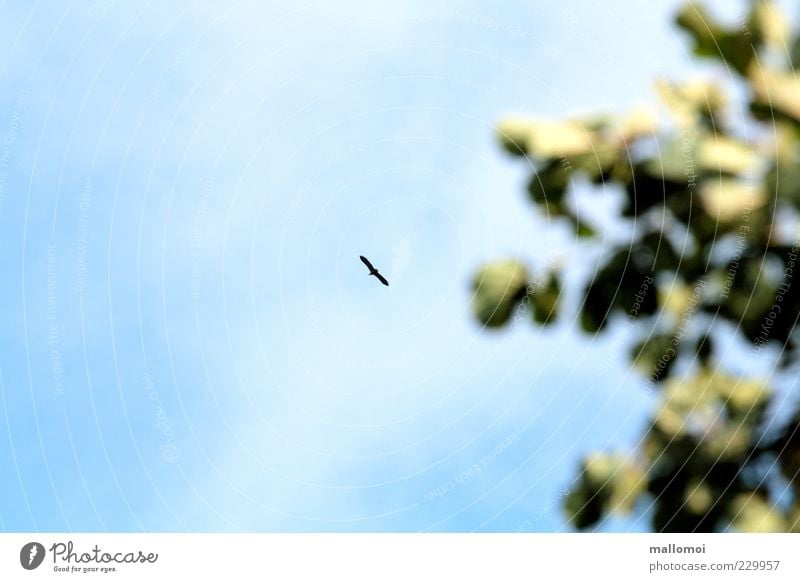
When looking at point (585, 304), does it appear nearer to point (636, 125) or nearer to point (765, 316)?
point (765, 316)
